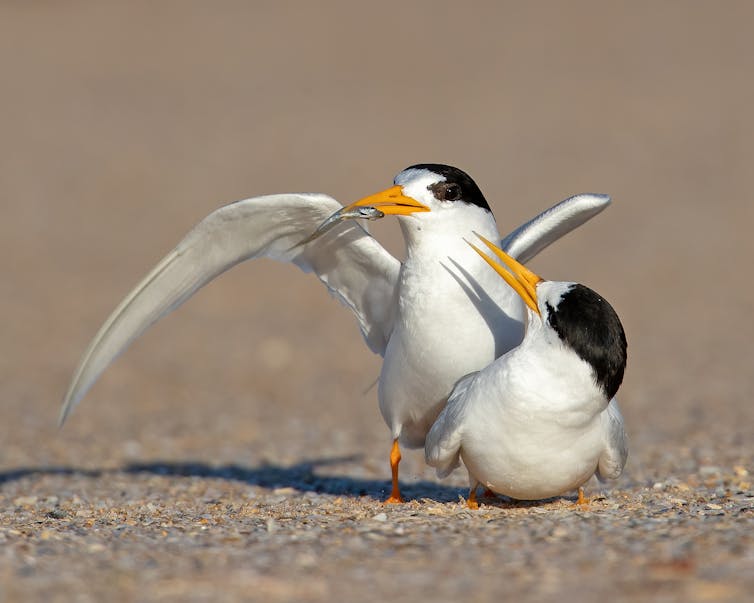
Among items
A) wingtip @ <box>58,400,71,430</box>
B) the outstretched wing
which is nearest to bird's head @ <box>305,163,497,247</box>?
the outstretched wing

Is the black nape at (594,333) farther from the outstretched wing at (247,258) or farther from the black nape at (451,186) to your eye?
the outstretched wing at (247,258)

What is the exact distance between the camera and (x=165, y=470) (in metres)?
8.16

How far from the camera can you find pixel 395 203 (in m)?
5.62

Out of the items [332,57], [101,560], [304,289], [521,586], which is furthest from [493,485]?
[332,57]

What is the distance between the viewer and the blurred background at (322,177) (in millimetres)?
10266

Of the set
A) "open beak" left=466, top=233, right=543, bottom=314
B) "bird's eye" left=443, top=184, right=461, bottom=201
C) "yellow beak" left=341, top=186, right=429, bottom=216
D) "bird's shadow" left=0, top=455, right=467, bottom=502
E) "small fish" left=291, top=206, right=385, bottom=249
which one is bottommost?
"bird's shadow" left=0, top=455, right=467, bottom=502

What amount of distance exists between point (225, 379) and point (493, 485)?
22.4 ft

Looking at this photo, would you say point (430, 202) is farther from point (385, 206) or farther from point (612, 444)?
point (612, 444)

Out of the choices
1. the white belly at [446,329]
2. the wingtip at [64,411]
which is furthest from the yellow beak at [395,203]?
the wingtip at [64,411]

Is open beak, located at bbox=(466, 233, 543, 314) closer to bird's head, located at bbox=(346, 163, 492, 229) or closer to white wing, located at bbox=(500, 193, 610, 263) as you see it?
bird's head, located at bbox=(346, 163, 492, 229)

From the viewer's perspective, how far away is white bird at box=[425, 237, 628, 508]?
485 centimetres

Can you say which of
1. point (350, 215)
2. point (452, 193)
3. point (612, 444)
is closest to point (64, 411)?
point (350, 215)

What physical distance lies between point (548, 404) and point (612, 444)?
488mm

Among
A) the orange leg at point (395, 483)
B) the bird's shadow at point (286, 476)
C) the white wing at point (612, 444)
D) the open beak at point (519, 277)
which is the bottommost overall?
the bird's shadow at point (286, 476)
